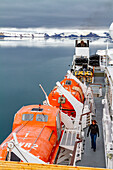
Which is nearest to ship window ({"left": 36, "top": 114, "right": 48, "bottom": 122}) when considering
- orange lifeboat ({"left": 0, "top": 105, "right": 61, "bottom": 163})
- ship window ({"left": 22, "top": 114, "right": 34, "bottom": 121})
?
orange lifeboat ({"left": 0, "top": 105, "right": 61, "bottom": 163})

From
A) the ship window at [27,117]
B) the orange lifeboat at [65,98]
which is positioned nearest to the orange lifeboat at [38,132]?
the ship window at [27,117]

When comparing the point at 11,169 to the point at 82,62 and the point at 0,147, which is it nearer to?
the point at 0,147

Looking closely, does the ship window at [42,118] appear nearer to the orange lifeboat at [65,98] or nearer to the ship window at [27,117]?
the ship window at [27,117]

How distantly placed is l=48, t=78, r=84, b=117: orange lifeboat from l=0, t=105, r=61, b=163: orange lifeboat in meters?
6.97

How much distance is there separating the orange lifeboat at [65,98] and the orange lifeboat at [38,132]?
6974 millimetres

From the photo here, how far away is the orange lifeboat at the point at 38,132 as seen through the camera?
418 inches

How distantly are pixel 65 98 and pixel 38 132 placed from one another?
9343 millimetres

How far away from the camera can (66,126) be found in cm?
1725

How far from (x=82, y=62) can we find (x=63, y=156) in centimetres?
2208

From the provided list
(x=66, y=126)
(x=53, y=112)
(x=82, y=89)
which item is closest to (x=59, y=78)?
(x=82, y=89)

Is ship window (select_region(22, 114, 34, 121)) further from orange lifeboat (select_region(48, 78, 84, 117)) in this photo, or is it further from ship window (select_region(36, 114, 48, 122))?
orange lifeboat (select_region(48, 78, 84, 117))

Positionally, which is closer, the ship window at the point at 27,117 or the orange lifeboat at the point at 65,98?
the ship window at the point at 27,117

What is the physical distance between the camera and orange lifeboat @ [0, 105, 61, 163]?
10.6 m

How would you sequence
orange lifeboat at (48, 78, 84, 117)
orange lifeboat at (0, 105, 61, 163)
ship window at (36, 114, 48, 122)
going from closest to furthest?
orange lifeboat at (0, 105, 61, 163)
ship window at (36, 114, 48, 122)
orange lifeboat at (48, 78, 84, 117)
